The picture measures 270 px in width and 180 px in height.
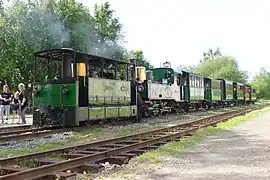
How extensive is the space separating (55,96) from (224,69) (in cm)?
8682

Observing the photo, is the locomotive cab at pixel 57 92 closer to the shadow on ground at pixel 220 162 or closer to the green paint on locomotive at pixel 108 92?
the green paint on locomotive at pixel 108 92

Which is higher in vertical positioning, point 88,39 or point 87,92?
point 88,39

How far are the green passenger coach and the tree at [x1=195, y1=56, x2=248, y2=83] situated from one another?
83.3 meters

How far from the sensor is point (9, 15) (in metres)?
34.3

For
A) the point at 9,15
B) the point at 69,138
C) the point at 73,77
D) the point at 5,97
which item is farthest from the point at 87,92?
the point at 9,15

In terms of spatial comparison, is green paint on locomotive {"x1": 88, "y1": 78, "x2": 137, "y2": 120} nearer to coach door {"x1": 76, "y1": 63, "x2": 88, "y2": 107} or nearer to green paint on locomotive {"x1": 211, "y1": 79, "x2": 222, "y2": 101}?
coach door {"x1": 76, "y1": 63, "x2": 88, "y2": 107}

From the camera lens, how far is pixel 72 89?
13.8m

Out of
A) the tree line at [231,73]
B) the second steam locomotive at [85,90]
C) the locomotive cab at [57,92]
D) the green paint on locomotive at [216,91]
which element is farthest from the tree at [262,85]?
the locomotive cab at [57,92]

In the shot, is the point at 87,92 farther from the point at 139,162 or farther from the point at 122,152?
the point at 139,162

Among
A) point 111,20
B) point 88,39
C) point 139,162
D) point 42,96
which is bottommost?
point 139,162

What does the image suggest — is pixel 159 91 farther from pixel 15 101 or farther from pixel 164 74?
pixel 15 101

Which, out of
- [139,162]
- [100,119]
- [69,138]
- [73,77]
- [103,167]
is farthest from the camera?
[100,119]

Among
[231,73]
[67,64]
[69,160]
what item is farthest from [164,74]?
[231,73]

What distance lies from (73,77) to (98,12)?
3404 centimetres
